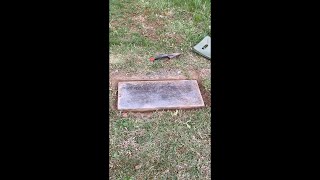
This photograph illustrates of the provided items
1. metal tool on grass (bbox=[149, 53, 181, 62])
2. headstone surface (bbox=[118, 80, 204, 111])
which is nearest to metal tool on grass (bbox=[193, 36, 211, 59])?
metal tool on grass (bbox=[149, 53, 181, 62])

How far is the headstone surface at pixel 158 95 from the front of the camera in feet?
10.7

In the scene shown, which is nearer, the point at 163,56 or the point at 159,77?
the point at 159,77

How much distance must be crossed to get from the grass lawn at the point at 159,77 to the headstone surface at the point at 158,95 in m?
0.07

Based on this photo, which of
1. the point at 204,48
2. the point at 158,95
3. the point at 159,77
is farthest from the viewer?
the point at 204,48

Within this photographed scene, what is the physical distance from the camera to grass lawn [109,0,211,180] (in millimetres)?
2619

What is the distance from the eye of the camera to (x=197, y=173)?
2.55 m

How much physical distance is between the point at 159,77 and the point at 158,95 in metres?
0.35

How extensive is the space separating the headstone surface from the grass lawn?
0.07 meters

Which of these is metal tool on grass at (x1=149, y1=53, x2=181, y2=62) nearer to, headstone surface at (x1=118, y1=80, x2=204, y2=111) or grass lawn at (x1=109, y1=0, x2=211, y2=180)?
grass lawn at (x1=109, y1=0, x2=211, y2=180)

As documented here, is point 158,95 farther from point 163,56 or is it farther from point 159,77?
point 163,56

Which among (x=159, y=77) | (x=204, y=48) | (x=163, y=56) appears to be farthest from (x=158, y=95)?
(x=204, y=48)

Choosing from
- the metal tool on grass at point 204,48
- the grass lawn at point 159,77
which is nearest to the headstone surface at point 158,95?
the grass lawn at point 159,77

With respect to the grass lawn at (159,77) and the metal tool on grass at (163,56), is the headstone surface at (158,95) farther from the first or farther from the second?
the metal tool on grass at (163,56)

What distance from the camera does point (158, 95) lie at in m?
3.40
